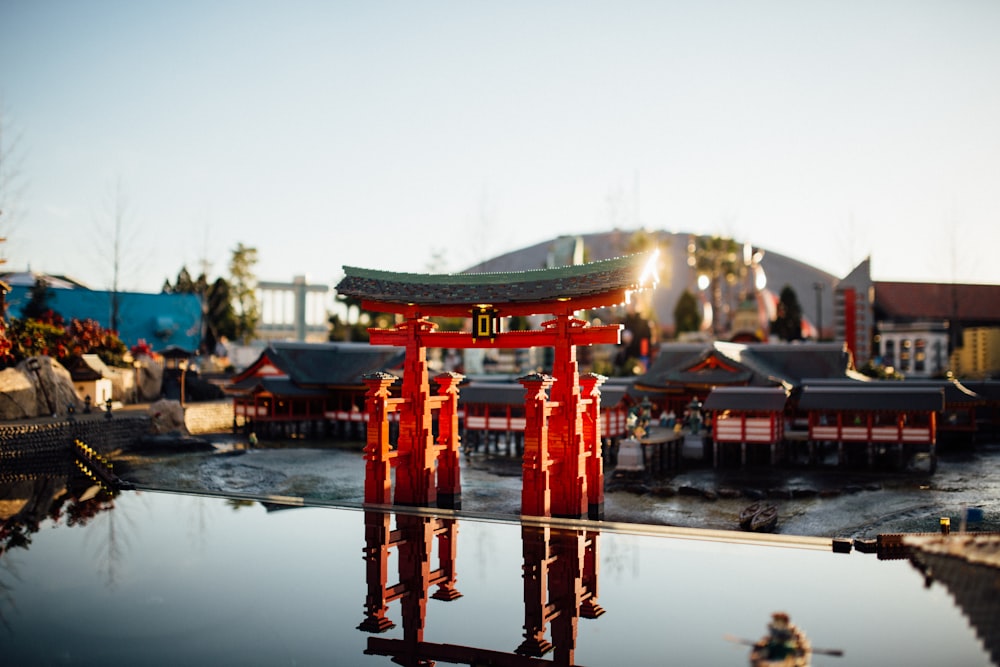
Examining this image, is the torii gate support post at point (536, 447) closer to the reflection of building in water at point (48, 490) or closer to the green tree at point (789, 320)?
the reflection of building in water at point (48, 490)

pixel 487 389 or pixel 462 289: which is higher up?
pixel 462 289

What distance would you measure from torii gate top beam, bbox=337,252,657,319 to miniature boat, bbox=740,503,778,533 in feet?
22.5

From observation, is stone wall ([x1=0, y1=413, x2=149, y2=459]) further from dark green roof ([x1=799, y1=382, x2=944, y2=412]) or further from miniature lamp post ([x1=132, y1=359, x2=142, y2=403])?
dark green roof ([x1=799, y1=382, x2=944, y2=412])

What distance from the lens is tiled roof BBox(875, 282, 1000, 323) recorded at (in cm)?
5569

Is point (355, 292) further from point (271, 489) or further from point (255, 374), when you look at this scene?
point (255, 374)

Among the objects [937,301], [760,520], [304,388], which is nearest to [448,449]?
[760,520]

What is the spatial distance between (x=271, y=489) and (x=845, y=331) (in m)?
41.4

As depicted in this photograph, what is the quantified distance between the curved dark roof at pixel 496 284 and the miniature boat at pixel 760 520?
7156 mm

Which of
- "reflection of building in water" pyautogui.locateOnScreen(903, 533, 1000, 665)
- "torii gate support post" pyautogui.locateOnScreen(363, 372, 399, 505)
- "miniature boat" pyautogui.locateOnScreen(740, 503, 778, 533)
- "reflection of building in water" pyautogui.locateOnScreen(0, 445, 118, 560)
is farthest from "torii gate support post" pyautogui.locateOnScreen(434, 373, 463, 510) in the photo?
"reflection of building in water" pyautogui.locateOnScreen(903, 533, 1000, 665)

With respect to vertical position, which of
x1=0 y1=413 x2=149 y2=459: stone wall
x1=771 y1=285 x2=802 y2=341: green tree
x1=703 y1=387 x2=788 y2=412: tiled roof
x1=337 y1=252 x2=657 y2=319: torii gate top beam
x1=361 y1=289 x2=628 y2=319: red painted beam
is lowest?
x1=0 y1=413 x2=149 y2=459: stone wall

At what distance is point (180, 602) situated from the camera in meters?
12.2

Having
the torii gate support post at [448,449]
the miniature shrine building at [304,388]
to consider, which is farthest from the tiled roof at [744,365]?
the torii gate support post at [448,449]

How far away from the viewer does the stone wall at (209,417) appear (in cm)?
4325

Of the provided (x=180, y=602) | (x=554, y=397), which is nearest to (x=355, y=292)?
(x=554, y=397)
